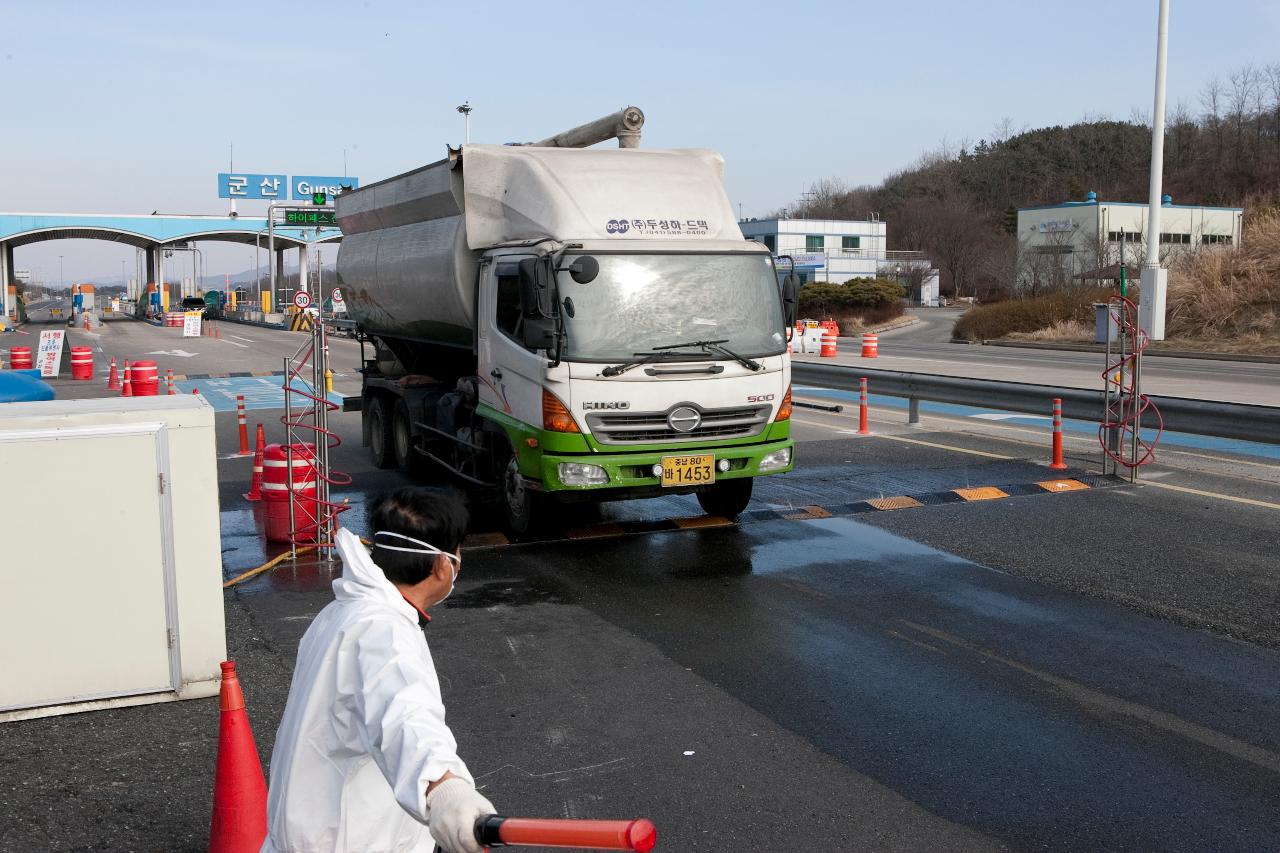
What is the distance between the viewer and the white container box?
5754 mm

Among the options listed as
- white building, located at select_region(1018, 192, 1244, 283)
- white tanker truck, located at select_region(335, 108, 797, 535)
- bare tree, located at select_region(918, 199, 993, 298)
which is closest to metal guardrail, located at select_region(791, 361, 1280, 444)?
white tanker truck, located at select_region(335, 108, 797, 535)

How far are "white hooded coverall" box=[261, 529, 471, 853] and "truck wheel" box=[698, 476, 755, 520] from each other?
803cm

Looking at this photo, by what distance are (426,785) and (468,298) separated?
915cm

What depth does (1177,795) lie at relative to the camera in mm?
4973

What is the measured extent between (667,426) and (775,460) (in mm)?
1089

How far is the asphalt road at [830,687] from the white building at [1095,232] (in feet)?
165

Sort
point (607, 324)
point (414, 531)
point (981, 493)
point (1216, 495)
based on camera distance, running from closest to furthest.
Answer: point (414, 531) < point (607, 324) < point (1216, 495) < point (981, 493)

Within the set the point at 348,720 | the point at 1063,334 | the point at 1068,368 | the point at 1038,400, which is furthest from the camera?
the point at 1063,334

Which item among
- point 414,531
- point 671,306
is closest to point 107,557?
point 414,531

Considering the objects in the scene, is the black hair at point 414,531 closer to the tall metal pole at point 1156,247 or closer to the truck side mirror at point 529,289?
the truck side mirror at point 529,289

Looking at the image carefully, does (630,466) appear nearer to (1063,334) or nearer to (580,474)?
(580,474)

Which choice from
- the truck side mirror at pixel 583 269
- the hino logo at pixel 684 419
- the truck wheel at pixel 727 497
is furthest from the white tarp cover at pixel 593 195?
the truck wheel at pixel 727 497

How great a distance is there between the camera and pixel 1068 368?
30766 millimetres

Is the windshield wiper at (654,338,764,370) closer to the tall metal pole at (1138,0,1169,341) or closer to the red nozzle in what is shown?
the red nozzle
